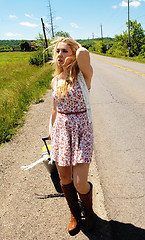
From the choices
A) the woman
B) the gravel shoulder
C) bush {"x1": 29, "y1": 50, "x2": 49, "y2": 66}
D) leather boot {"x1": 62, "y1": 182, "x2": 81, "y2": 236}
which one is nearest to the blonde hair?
the woman

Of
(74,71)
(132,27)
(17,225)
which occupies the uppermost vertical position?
(132,27)

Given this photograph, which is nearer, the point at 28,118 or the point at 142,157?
the point at 142,157

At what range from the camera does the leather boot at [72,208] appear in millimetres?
2143

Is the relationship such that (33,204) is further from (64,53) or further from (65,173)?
(64,53)

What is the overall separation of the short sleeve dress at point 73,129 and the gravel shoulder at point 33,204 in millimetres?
791

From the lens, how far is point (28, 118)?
6.08 meters

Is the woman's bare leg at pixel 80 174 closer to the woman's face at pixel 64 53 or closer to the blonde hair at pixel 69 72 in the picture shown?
the blonde hair at pixel 69 72

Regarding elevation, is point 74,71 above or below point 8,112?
above

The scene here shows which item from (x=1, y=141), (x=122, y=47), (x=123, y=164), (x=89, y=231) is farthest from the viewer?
(x=122, y=47)

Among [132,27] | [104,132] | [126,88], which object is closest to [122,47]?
[132,27]

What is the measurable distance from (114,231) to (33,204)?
1019mm

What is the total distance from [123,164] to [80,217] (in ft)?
4.19

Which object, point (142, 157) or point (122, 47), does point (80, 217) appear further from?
point (122, 47)

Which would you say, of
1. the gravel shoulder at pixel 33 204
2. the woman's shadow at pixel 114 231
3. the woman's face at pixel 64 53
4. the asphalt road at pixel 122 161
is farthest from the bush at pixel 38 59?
the woman's shadow at pixel 114 231
